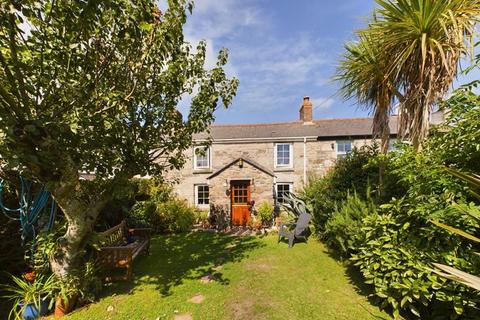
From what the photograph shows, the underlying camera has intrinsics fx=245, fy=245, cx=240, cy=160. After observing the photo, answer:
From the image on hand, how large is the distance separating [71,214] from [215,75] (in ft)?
15.5

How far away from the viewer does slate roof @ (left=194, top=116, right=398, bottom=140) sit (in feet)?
53.6

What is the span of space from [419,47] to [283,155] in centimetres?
1212

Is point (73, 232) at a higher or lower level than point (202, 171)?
lower

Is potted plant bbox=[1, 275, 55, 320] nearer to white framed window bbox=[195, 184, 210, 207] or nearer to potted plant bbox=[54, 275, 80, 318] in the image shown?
potted plant bbox=[54, 275, 80, 318]

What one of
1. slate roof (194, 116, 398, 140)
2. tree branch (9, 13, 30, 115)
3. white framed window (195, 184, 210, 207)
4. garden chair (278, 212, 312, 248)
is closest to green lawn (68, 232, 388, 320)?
garden chair (278, 212, 312, 248)

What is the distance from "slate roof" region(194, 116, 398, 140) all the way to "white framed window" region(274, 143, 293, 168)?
697mm

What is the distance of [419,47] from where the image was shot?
4.82 metres

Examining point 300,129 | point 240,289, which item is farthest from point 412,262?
point 300,129

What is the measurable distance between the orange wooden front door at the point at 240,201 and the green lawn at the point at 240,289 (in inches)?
213

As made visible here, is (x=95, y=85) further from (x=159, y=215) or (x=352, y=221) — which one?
(x=159, y=215)

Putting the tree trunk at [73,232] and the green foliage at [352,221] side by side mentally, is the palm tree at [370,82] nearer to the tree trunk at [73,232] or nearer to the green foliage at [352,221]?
the green foliage at [352,221]

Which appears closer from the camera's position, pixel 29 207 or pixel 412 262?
pixel 412 262

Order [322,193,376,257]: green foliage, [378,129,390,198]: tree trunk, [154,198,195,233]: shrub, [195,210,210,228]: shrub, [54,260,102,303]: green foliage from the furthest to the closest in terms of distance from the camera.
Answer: [195,210,210,228]: shrub → [154,198,195,233]: shrub → [378,129,390,198]: tree trunk → [322,193,376,257]: green foliage → [54,260,102,303]: green foliage

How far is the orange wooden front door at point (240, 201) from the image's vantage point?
1459 cm
